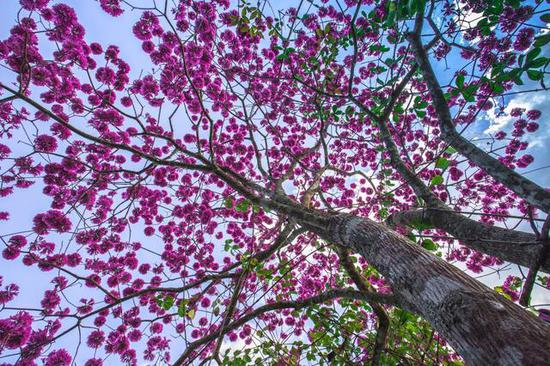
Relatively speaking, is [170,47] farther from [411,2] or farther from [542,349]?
[542,349]

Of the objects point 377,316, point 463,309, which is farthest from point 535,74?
point 377,316

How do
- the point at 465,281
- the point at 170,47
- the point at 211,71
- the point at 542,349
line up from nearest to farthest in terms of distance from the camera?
the point at 542,349 → the point at 465,281 → the point at 170,47 → the point at 211,71

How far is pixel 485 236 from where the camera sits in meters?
2.22

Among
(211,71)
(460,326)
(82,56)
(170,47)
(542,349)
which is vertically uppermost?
(211,71)

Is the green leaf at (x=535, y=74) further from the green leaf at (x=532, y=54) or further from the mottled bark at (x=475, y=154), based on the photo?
the mottled bark at (x=475, y=154)

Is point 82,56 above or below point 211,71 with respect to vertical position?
below

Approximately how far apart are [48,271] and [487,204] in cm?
776

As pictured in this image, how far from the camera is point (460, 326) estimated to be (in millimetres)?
1072

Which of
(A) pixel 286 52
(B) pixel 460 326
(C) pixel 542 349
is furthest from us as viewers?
(A) pixel 286 52

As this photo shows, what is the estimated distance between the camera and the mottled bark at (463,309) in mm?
895

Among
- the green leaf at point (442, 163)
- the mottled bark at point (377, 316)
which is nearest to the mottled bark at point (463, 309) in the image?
the green leaf at point (442, 163)

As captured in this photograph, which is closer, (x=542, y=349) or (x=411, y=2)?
(x=542, y=349)

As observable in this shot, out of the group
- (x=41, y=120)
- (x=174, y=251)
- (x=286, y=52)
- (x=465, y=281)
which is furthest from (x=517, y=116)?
(x=41, y=120)

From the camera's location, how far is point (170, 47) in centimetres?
365
